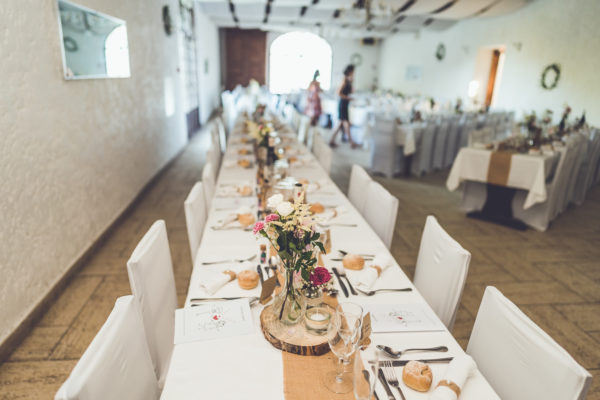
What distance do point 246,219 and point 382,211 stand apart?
0.84 m

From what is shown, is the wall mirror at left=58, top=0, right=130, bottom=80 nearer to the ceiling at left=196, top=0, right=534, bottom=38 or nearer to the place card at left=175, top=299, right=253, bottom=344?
the place card at left=175, top=299, right=253, bottom=344

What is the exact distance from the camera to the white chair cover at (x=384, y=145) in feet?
19.2

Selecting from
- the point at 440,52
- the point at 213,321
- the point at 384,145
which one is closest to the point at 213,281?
the point at 213,321

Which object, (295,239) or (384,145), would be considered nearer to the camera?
(295,239)

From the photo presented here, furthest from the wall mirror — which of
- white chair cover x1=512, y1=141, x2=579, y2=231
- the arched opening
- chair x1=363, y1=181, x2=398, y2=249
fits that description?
the arched opening

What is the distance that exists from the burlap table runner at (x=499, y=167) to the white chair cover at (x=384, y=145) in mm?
1889

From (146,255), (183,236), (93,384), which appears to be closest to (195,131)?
(183,236)

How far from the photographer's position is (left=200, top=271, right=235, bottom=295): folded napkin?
1562mm

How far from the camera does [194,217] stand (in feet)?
6.88

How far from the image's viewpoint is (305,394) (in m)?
1.08

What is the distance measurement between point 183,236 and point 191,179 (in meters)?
2.10

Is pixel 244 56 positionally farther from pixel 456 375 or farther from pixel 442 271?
pixel 456 375

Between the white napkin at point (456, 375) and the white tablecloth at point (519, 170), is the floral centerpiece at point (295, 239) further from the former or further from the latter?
the white tablecloth at point (519, 170)

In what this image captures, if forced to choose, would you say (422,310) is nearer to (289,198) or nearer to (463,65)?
(289,198)
